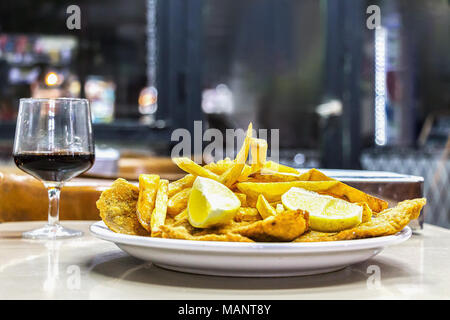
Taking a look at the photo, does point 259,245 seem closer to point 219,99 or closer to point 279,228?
point 279,228

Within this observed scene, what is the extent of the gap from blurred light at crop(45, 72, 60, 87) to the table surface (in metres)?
3.92

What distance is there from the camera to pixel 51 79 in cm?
456

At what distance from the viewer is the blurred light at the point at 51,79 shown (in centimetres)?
457

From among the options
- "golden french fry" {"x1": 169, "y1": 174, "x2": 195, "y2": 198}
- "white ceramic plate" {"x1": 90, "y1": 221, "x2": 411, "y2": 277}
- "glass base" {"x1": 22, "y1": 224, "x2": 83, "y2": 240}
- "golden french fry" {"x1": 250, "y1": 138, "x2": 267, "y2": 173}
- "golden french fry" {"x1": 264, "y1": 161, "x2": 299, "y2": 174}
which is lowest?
"glass base" {"x1": 22, "y1": 224, "x2": 83, "y2": 240}

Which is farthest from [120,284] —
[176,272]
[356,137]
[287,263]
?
[356,137]

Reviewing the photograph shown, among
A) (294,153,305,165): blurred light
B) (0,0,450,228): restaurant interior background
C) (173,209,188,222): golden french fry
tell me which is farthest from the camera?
(294,153,305,165): blurred light

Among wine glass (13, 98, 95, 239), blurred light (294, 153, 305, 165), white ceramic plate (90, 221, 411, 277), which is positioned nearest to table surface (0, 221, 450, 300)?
white ceramic plate (90, 221, 411, 277)

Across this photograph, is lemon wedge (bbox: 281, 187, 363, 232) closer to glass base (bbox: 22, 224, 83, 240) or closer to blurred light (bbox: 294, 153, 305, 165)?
glass base (bbox: 22, 224, 83, 240)

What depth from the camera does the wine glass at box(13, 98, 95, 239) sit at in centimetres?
103

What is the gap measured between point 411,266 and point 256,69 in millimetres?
4240

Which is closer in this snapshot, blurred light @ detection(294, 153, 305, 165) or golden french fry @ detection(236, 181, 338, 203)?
golden french fry @ detection(236, 181, 338, 203)

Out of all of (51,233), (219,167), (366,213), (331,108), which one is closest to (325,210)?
(366,213)

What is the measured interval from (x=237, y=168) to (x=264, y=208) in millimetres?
82

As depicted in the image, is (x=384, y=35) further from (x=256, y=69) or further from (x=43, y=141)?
(x=43, y=141)
